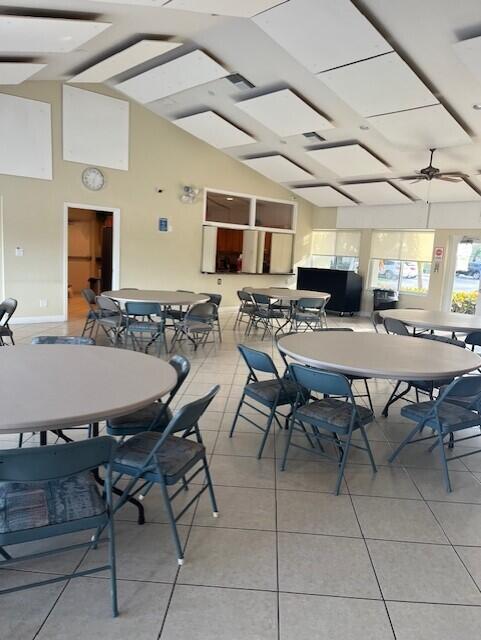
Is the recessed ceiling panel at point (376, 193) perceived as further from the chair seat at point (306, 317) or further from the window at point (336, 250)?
the chair seat at point (306, 317)

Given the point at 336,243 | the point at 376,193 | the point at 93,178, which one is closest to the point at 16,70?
the point at 93,178

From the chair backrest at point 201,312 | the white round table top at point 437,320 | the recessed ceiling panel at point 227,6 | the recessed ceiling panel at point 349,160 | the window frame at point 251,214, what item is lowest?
the chair backrest at point 201,312

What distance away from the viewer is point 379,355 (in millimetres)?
3256

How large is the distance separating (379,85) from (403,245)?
552 cm

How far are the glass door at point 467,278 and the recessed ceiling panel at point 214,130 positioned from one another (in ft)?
16.3

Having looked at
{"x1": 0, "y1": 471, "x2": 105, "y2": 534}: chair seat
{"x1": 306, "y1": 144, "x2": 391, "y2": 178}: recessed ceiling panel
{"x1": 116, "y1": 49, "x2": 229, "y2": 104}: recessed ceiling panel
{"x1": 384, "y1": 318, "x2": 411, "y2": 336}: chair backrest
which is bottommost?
{"x1": 0, "y1": 471, "x2": 105, "y2": 534}: chair seat

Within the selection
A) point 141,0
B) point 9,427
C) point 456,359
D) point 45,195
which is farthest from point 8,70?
point 456,359

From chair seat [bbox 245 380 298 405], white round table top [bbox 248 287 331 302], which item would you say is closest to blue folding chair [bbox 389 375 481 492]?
chair seat [bbox 245 380 298 405]

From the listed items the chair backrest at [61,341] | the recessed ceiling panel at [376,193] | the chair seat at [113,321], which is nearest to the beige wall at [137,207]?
the recessed ceiling panel at [376,193]

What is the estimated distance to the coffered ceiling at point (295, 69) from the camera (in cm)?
462

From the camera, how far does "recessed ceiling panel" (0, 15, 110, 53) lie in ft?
15.1

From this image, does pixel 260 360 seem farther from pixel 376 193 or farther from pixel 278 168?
pixel 376 193

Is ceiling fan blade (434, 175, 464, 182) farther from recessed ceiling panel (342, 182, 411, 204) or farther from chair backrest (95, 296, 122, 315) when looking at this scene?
chair backrest (95, 296, 122, 315)

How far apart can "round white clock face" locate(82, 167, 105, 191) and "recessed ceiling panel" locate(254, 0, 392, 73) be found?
4377 mm
